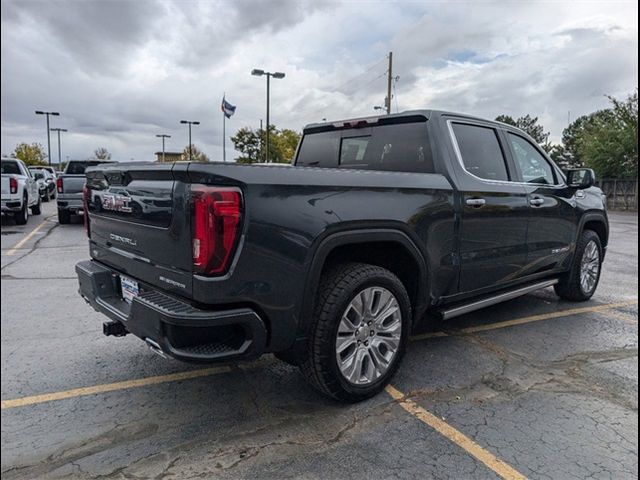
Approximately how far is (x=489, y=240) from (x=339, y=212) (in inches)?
66.7

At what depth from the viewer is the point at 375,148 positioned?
4.03 metres

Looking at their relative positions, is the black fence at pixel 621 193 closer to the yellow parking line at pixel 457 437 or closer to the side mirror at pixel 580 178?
the side mirror at pixel 580 178

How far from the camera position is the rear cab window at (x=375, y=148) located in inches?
146

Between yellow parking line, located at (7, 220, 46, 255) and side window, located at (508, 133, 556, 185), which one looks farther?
yellow parking line, located at (7, 220, 46, 255)

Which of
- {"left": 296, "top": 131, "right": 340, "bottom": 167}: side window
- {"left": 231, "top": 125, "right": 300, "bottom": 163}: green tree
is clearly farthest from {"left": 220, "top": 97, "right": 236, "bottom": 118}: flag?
{"left": 296, "top": 131, "right": 340, "bottom": 167}: side window

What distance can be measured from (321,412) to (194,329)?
42.1 inches

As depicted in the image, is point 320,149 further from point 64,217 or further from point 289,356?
point 64,217

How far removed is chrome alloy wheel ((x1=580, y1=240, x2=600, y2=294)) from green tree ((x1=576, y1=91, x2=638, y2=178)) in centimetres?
2207

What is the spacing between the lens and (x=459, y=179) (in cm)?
364

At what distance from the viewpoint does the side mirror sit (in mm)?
4941

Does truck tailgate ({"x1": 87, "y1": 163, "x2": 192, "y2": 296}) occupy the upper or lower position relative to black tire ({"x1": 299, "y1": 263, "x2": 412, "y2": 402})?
upper

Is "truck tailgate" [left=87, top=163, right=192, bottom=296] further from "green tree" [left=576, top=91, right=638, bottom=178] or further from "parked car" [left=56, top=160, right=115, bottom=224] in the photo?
"green tree" [left=576, top=91, right=638, bottom=178]

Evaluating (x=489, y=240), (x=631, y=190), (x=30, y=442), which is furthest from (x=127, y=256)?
(x=631, y=190)

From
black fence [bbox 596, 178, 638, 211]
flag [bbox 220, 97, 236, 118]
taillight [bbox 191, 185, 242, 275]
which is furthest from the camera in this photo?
flag [bbox 220, 97, 236, 118]
